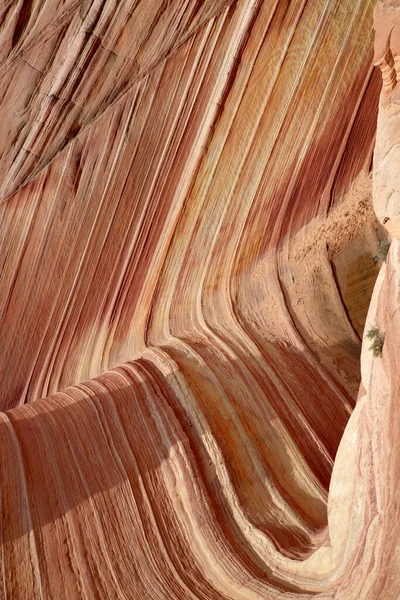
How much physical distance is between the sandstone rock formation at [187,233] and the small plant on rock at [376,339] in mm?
2276

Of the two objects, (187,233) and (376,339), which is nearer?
(376,339)

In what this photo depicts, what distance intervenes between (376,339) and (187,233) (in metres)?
4.75

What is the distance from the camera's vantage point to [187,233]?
28.8 ft

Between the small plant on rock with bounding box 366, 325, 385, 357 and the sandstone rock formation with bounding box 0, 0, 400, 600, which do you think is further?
the sandstone rock formation with bounding box 0, 0, 400, 600

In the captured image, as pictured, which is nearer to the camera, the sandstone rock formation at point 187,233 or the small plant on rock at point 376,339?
the small plant on rock at point 376,339

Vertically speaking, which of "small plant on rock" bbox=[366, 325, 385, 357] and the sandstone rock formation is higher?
the sandstone rock formation

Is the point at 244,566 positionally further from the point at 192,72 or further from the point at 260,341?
the point at 192,72

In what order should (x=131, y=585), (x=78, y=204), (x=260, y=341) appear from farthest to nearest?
(x=78, y=204) < (x=260, y=341) < (x=131, y=585)

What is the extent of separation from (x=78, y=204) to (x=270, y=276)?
2.83 metres

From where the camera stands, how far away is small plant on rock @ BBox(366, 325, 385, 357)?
4.32 metres

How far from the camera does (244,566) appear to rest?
531 centimetres

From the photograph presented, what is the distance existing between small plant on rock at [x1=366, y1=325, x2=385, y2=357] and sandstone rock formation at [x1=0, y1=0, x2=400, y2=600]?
7.47 ft

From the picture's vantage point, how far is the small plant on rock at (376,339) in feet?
14.2

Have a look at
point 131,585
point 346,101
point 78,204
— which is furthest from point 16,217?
point 131,585
